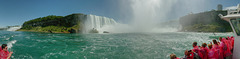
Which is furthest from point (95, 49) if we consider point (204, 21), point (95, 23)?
point (204, 21)

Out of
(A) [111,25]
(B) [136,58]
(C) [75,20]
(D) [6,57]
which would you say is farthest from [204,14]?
(D) [6,57]

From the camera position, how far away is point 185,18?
6319 inches

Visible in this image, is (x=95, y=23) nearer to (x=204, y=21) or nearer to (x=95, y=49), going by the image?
(x=95, y=49)

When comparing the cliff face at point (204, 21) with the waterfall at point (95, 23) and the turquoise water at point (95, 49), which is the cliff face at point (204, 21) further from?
the turquoise water at point (95, 49)

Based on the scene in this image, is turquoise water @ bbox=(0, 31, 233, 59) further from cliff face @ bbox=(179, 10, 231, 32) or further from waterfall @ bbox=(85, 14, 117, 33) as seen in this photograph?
cliff face @ bbox=(179, 10, 231, 32)

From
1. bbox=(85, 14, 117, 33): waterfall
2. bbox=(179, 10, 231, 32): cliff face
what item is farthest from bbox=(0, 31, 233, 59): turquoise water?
bbox=(179, 10, 231, 32): cliff face

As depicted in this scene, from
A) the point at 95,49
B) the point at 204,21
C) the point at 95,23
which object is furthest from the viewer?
the point at 204,21

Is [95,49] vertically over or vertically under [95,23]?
under

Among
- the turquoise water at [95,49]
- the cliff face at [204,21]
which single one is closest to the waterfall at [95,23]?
the turquoise water at [95,49]

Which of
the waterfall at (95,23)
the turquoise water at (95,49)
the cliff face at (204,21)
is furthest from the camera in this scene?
the cliff face at (204,21)

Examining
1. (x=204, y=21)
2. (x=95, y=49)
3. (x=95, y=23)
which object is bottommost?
(x=95, y=49)

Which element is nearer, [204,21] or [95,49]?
[95,49]

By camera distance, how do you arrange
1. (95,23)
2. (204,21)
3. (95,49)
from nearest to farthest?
(95,49) < (95,23) < (204,21)

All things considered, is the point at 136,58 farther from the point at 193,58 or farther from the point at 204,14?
the point at 204,14
